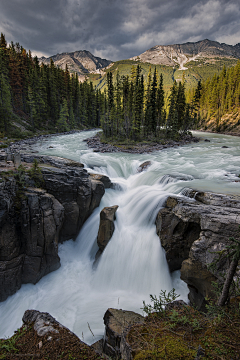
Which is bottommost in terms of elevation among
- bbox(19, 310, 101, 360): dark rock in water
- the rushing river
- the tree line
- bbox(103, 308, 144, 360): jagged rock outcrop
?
the rushing river

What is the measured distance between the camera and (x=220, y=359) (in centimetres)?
264

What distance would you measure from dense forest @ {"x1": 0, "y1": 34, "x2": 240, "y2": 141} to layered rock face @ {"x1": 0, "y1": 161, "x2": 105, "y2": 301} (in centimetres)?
2556

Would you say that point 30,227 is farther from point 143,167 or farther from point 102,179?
point 143,167

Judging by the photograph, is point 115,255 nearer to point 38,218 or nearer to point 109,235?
point 109,235

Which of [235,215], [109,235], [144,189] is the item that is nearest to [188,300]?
[235,215]

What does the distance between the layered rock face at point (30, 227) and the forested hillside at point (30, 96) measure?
24378mm

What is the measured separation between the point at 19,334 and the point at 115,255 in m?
5.96

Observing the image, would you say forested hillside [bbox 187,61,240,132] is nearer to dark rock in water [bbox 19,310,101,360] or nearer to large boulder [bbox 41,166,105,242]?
large boulder [bbox 41,166,105,242]

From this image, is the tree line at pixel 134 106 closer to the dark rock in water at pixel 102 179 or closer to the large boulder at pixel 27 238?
the dark rock in water at pixel 102 179

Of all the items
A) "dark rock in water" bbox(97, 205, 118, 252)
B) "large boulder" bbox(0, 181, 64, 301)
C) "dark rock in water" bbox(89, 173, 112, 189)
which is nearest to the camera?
"large boulder" bbox(0, 181, 64, 301)

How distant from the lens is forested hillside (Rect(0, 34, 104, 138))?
32.1 meters

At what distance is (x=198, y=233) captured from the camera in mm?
7750

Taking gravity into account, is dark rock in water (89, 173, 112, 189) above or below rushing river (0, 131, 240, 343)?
above

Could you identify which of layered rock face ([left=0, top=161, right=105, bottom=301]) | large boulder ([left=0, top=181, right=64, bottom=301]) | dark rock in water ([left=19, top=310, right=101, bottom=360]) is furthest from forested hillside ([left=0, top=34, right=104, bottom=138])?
dark rock in water ([left=19, top=310, right=101, bottom=360])
